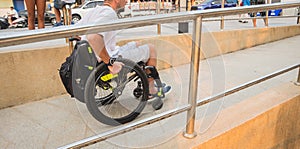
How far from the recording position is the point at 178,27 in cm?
383

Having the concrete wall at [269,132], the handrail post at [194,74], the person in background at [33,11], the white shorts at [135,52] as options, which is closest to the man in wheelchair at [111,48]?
the white shorts at [135,52]

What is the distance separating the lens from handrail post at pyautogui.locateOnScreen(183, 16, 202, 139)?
4.57ft

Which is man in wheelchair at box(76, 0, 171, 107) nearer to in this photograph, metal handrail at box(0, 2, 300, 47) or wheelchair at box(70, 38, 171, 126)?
wheelchair at box(70, 38, 171, 126)

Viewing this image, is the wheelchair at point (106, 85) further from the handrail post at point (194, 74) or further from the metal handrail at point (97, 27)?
the metal handrail at point (97, 27)

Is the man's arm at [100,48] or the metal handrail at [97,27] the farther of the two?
the man's arm at [100,48]

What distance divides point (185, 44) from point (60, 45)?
1738mm

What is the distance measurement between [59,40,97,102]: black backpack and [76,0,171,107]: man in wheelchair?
0.05m

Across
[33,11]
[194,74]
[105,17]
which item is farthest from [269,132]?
[33,11]

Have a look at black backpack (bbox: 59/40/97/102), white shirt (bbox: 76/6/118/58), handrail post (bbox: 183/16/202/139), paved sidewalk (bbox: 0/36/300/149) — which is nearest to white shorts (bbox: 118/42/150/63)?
white shirt (bbox: 76/6/118/58)

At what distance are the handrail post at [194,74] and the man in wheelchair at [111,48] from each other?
0.52 meters

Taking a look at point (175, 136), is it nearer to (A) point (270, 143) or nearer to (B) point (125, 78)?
(B) point (125, 78)

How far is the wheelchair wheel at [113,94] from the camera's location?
1687 millimetres

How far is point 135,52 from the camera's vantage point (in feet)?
6.40

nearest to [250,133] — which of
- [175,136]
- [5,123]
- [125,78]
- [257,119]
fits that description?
[257,119]
